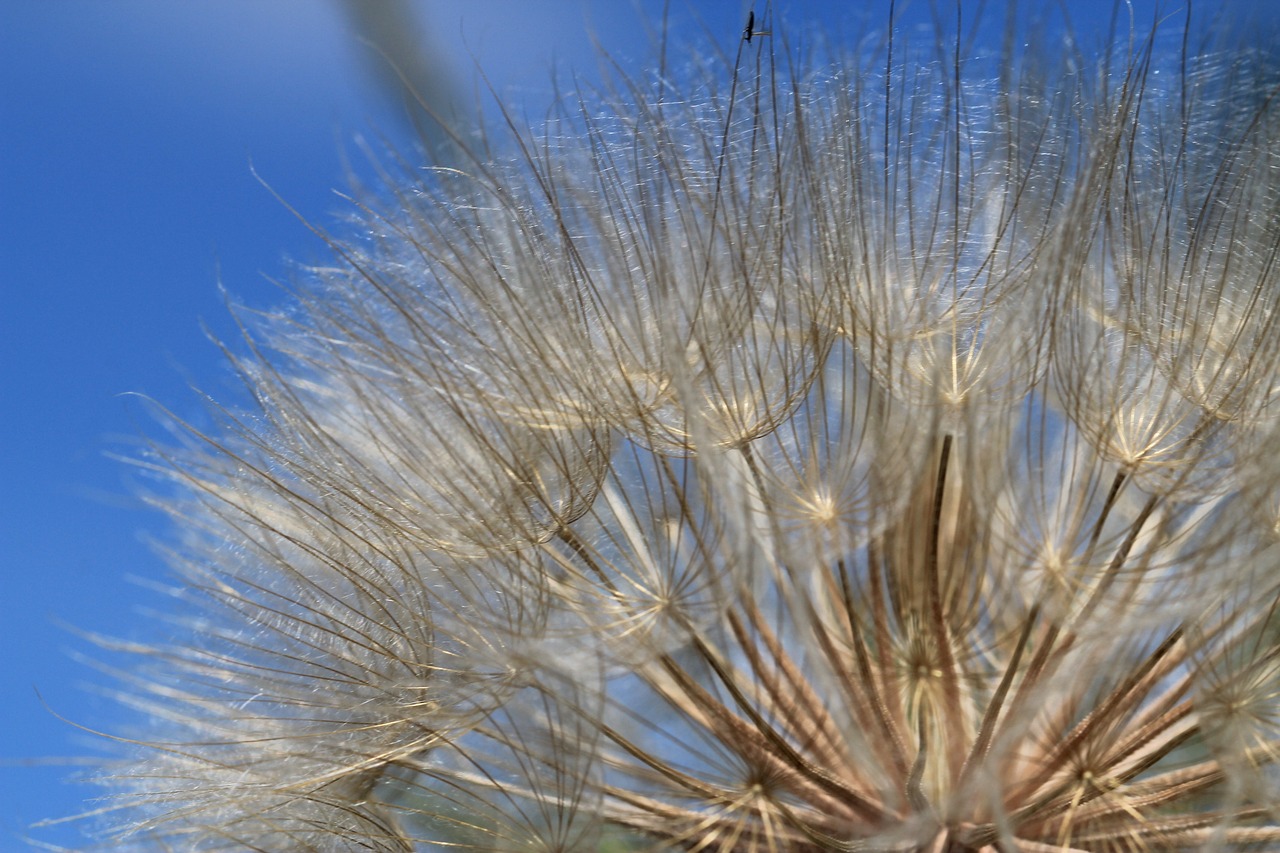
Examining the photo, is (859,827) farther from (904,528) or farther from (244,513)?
(244,513)

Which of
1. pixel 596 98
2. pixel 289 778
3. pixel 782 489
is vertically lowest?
pixel 289 778

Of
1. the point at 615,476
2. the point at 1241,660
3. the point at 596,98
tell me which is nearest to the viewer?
the point at 1241,660

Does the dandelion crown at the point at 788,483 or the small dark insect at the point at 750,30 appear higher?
the small dark insect at the point at 750,30

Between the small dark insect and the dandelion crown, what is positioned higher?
the small dark insect

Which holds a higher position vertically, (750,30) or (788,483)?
(750,30)

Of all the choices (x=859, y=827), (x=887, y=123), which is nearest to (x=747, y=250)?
(x=887, y=123)

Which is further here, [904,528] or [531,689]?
[904,528]

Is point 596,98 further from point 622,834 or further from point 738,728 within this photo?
point 622,834

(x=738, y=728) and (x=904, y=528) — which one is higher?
(x=904, y=528)

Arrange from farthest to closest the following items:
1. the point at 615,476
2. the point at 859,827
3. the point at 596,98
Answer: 1. the point at 596,98
2. the point at 615,476
3. the point at 859,827
